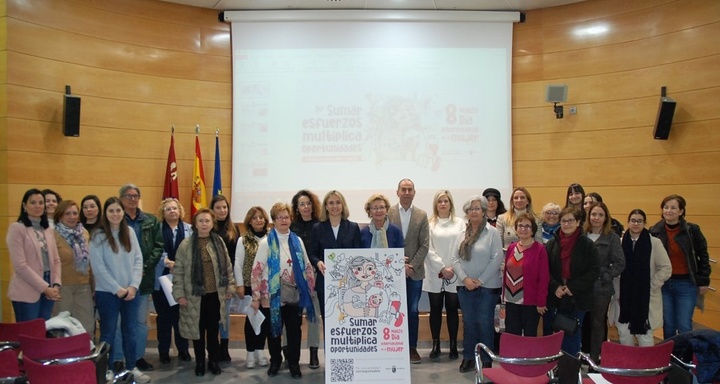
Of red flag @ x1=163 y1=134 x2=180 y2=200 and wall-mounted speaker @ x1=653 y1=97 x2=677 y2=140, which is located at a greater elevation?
wall-mounted speaker @ x1=653 y1=97 x2=677 y2=140

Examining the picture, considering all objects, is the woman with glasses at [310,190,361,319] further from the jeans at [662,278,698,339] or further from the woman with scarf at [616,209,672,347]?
the jeans at [662,278,698,339]

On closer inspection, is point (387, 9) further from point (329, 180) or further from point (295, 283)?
point (295, 283)

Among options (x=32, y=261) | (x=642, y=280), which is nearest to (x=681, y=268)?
(x=642, y=280)

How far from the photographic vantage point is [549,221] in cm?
509

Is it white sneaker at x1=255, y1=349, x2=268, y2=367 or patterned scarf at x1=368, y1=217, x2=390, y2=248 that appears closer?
patterned scarf at x1=368, y1=217, x2=390, y2=248

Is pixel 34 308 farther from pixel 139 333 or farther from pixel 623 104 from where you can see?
pixel 623 104

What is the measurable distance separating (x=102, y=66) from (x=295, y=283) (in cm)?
380

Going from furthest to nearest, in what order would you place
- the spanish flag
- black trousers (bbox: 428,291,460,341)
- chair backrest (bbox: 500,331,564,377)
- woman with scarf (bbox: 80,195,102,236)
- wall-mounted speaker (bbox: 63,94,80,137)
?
the spanish flag < wall-mounted speaker (bbox: 63,94,80,137) < black trousers (bbox: 428,291,460,341) < woman with scarf (bbox: 80,195,102,236) < chair backrest (bbox: 500,331,564,377)

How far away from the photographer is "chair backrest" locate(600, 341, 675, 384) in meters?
3.09

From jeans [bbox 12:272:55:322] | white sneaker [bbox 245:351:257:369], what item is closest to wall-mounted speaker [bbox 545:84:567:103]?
white sneaker [bbox 245:351:257:369]

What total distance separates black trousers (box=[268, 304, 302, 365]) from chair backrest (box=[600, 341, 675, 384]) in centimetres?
243

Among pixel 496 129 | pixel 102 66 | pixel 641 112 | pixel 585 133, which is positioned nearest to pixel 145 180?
pixel 102 66

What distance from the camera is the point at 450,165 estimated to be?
7410 mm

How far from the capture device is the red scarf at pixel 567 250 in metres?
4.47
